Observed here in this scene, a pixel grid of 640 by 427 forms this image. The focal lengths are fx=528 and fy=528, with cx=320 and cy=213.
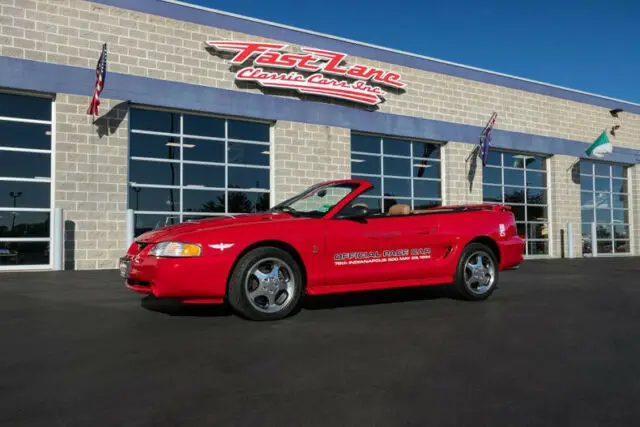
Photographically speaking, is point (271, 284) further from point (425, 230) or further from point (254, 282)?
point (425, 230)

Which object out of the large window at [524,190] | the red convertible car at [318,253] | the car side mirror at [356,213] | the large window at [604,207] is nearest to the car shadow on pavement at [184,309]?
the red convertible car at [318,253]

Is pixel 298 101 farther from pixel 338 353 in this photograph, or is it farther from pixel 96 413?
pixel 96 413

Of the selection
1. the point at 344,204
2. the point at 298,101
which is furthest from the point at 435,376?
the point at 298,101

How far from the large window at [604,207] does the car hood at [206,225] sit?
18516 mm

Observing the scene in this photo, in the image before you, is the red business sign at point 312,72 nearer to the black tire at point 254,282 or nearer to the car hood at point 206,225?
the car hood at point 206,225

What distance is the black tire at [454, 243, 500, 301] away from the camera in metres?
6.66

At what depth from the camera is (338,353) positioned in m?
3.88

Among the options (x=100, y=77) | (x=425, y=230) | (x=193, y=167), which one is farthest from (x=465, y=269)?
(x=100, y=77)

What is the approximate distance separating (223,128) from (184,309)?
346 inches

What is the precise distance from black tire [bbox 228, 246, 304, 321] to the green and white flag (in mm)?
18931

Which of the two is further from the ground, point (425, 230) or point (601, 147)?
point (601, 147)

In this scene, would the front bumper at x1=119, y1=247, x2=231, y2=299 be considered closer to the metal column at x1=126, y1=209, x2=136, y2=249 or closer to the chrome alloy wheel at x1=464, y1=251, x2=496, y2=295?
the chrome alloy wheel at x1=464, y1=251, x2=496, y2=295

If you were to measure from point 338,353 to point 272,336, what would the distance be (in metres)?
0.80

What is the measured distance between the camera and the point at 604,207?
72.4ft
